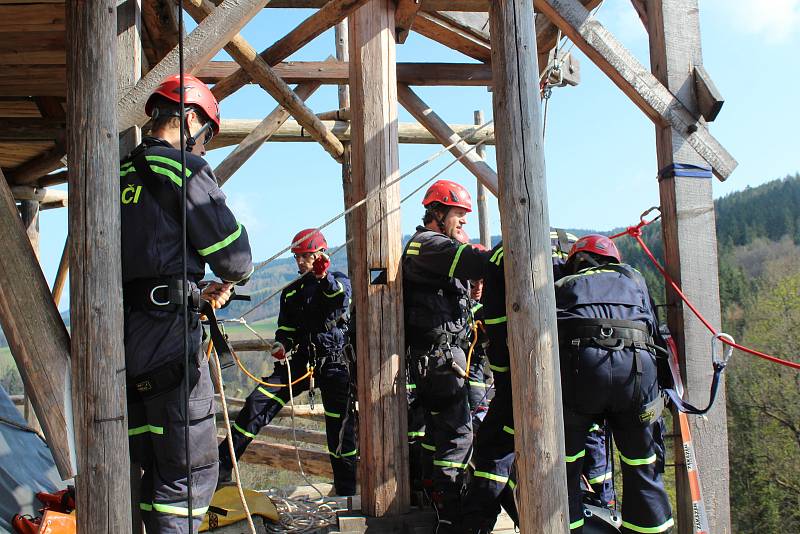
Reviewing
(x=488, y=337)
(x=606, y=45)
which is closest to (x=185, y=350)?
(x=488, y=337)

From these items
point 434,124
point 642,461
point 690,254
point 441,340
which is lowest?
point 642,461

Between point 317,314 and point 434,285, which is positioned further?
point 317,314

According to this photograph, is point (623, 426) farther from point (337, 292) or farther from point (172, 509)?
point (337, 292)

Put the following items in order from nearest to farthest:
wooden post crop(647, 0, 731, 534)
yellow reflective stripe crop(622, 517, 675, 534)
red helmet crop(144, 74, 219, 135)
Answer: red helmet crop(144, 74, 219, 135) < yellow reflective stripe crop(622, 517, 675, 534) < wooden post crop(647, 0, 731, 534)

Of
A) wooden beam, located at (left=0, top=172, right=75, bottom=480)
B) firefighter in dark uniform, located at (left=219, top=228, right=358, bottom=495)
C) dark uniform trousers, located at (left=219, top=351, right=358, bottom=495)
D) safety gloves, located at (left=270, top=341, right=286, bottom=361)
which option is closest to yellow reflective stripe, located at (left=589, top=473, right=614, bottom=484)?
dark uniform trousers, located at (left=219, top=351, right=358, bottom=495)

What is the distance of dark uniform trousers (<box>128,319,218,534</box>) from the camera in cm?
324

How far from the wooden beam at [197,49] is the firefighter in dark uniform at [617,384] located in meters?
2.31

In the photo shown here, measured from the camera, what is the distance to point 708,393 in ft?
14.9

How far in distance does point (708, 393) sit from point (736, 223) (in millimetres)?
78438

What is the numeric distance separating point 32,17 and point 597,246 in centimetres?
387

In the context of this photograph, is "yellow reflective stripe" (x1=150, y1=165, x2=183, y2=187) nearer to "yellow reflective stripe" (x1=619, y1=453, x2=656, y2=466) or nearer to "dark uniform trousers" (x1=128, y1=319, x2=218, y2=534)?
"dark uniform trousers" (x1=128, y1=319, x2=218, y2=534)

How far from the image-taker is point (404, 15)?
571cm

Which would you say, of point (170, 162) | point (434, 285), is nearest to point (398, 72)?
point (434, 285)

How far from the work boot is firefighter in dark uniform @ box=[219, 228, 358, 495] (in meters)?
2.65
